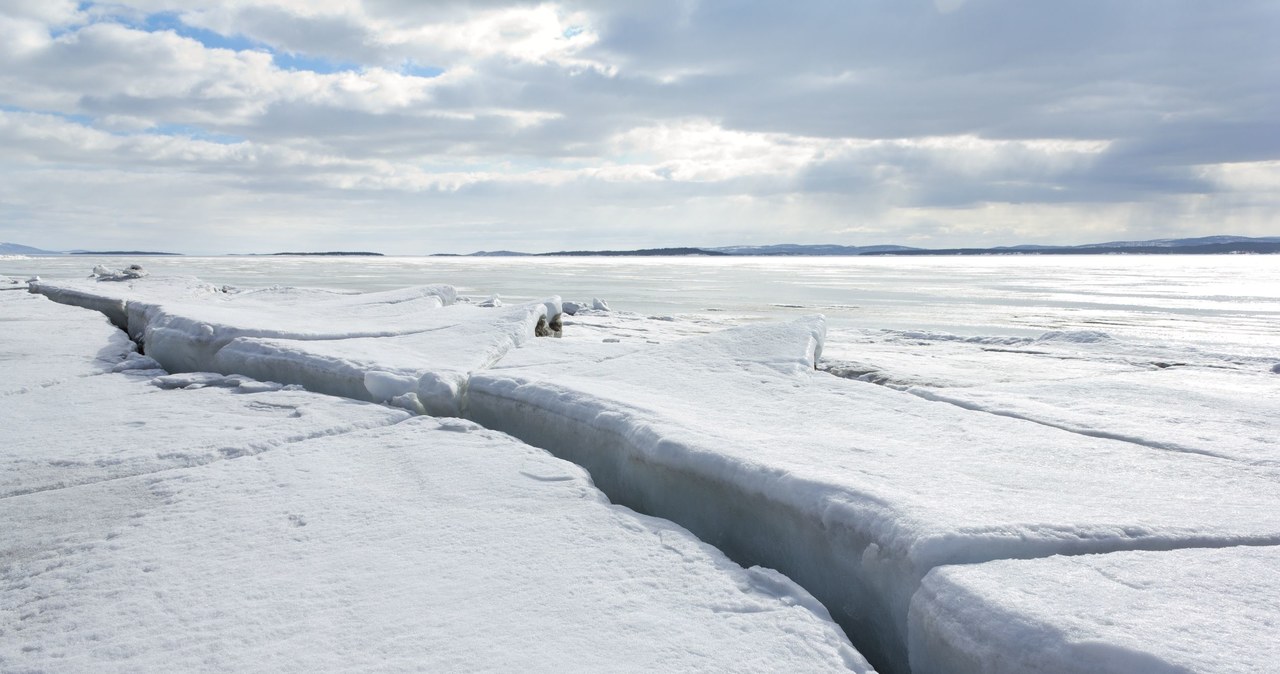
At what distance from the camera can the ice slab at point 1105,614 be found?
4.51 ft

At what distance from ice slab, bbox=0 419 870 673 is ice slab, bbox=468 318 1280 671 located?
0.22 metres

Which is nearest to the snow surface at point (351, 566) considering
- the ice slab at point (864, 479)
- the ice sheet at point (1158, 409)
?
the ice slab at point (864, 479)

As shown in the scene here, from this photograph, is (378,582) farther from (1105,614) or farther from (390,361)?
(390,361)

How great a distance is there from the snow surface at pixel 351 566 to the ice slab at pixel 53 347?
1294mm

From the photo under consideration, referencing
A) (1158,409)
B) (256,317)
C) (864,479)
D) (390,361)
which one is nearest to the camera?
(864,479)

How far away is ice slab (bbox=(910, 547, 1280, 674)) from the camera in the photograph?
4.51 feet

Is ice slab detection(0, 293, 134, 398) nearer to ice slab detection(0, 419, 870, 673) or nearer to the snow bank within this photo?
the snow bank

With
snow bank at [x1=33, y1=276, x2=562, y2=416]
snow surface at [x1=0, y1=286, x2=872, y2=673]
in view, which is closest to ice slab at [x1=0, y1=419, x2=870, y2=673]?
snow surface at [x1=0, y1=286, x2=872, y2=673]

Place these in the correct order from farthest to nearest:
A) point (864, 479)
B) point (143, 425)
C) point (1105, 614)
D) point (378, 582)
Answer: point (143, 425), point (864, 479), point (378, 582), point (1105, 614)

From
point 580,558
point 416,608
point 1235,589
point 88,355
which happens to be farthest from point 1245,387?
point 88,355

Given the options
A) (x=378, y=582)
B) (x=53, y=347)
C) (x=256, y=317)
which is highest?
(x=256, y=317)

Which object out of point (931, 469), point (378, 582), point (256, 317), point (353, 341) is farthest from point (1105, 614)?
point (256, 317)

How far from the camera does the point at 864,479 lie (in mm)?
2240

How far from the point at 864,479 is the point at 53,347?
5.35m
